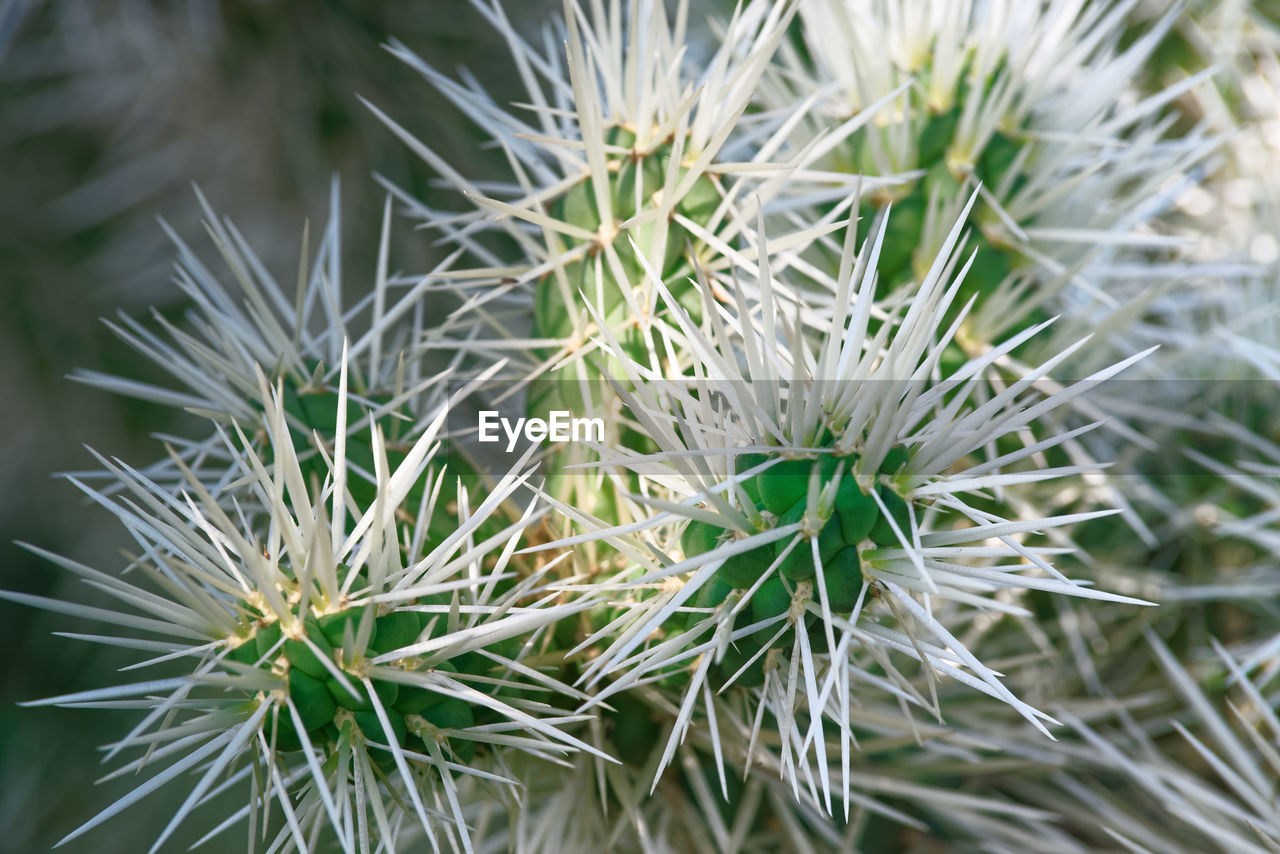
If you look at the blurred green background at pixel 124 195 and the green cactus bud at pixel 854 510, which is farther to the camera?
the blurred green background at pixel 124 195

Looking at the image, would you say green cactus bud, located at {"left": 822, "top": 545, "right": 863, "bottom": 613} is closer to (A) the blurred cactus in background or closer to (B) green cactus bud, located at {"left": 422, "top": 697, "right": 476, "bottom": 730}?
(A) the blurred cactus in background

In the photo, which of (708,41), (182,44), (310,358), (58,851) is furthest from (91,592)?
(708,41)

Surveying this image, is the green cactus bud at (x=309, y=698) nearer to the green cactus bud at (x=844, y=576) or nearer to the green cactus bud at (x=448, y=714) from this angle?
the green cactus bud at (x=448, y=714)

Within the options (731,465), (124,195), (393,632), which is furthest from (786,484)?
(124,195)

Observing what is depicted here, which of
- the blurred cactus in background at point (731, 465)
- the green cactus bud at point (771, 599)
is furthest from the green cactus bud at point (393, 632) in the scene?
the green cactus bud at point (771, 599)

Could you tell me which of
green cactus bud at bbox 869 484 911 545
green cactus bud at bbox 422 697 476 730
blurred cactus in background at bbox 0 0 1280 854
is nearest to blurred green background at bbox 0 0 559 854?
blurred cactus in background at bbox 0 0 1280 854

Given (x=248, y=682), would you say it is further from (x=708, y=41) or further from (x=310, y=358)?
(x=708, y=41)
